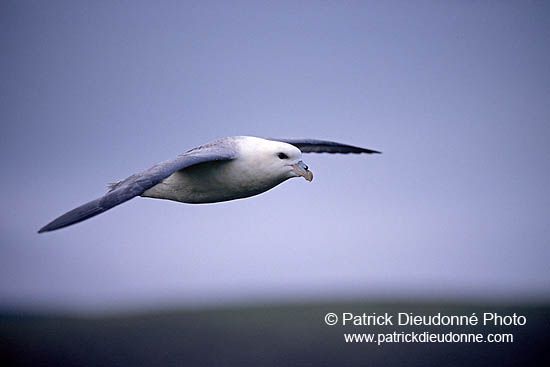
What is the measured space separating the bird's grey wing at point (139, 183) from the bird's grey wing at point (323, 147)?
1969mm

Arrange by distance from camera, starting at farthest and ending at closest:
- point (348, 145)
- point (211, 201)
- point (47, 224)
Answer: point (348, 145) → point (211, 201) → point (47, 224)

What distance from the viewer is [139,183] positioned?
22.4 ft

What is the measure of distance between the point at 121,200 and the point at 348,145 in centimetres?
464

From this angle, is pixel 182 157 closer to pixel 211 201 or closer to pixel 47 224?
pixel 211 201

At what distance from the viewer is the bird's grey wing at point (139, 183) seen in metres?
6.34

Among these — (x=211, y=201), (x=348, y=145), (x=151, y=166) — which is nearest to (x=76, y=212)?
(x=151, y=166)

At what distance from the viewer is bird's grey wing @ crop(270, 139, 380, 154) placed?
9.65m

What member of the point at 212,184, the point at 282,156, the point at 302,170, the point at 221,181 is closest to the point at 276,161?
the point at 282,156

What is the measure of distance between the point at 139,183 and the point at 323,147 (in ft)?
12.8

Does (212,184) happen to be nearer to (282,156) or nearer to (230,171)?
(230,171)

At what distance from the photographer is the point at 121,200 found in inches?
258

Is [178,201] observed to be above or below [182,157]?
below

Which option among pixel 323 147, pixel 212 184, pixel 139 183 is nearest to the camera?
pixel 139 183

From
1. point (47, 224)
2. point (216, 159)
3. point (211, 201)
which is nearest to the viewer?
point (47, 224)
